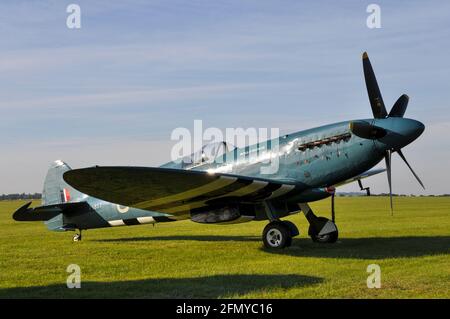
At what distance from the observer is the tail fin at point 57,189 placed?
1530cm

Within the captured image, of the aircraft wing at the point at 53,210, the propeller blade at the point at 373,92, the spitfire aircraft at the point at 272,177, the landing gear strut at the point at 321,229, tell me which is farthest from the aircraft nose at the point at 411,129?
the aircraft wing at the point at 53,210

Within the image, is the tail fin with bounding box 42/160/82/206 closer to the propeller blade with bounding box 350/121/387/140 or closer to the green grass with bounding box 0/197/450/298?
the green grass with bounding box 0/197/450/298

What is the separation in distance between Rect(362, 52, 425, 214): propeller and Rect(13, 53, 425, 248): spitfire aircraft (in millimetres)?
20

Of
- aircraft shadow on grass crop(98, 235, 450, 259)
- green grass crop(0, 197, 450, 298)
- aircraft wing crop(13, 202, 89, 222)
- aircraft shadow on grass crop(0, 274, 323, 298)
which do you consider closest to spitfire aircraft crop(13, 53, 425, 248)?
aircraft shadow on grass crop(98, 235, 450, 259)

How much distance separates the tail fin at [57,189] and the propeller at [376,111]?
29.0ft

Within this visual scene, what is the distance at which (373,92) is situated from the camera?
10992mm

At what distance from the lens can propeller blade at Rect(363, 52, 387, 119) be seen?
35.6 ft

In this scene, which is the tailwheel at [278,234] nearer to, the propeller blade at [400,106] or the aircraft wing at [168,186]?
the aircraft wing at [168,186]

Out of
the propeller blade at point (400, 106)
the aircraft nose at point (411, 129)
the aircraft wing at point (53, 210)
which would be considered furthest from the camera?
the aircraft wing at point (53, 210)

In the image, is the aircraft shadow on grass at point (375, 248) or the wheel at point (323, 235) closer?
the aircraft shadow on grass at point (375, 248)
